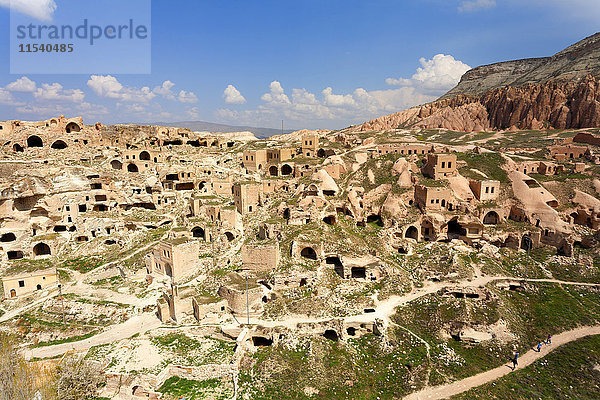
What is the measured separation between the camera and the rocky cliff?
6506 centimetres

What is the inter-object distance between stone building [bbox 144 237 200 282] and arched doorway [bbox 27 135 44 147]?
33.2 metres

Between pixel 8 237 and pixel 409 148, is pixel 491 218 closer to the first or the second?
pixel 409 148

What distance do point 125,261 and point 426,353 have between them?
29031 mm

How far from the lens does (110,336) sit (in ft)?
78.5

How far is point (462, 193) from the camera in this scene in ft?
126

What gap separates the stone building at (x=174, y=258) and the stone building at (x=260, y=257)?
5550 millimetres

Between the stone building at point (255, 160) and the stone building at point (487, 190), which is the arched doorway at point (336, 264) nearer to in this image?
the stone building at point (487, 190)

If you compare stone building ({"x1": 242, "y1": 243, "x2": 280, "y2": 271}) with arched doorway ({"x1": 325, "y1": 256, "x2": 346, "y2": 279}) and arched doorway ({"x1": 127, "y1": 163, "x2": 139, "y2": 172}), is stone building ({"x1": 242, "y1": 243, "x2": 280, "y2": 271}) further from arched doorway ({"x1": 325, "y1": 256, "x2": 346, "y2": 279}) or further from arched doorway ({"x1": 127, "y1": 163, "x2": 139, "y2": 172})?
arched doorway ({"x1": 127, "y1": 163, "x2": 139, "y2": 172})

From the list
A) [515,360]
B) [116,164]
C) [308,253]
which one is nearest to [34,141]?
[116,164]

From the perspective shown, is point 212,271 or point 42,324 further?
point 212,271

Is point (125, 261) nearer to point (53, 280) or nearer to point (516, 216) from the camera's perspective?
point (53, 280)

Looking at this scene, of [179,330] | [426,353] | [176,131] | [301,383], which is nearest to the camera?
[301,383]

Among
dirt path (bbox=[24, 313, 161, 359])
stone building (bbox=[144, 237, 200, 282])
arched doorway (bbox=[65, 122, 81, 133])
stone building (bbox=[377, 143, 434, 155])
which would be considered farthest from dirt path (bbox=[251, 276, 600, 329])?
arched doorway (bbox=[65, 122, 81, 133])

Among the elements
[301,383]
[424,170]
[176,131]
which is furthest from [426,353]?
[176,131]
